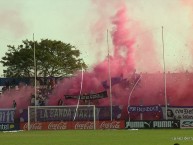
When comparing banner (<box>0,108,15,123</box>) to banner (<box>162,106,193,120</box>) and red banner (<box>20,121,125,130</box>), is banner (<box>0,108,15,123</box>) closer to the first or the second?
red banner (<box>20,121,125,130</box>)

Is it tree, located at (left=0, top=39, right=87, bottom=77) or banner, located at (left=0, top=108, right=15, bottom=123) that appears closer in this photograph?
banner, located at (left=0, top=108, right=15, bottom=123)

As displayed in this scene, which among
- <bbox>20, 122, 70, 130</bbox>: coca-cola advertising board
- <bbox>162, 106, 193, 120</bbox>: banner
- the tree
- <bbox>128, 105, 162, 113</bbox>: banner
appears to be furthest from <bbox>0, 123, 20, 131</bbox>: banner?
the tree

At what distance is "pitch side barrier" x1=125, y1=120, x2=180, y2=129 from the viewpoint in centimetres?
6875

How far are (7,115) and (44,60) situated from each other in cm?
3843

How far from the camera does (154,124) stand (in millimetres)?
69688

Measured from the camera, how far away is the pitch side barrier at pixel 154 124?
68.8m

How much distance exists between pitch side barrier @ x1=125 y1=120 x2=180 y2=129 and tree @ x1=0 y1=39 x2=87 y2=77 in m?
45.3

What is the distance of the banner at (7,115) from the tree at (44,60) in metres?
36.3

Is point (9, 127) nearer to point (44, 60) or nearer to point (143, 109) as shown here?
point (143, 109)
